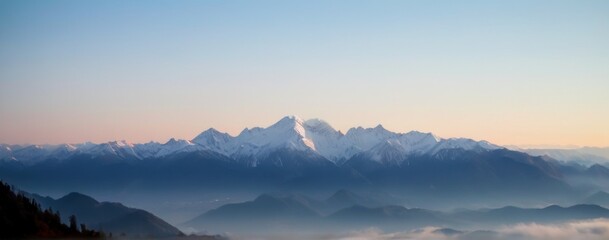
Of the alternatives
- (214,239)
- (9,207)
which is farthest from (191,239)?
(9,207)

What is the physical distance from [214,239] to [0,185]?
36.0 meters

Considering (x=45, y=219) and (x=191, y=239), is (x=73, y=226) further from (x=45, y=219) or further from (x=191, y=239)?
(x=191, y=239)

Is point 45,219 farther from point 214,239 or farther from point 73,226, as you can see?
point 214,239

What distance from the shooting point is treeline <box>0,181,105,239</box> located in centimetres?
11788

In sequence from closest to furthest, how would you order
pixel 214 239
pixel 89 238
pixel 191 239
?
pixel 89 238
pixel 214 239
pixel 191 239

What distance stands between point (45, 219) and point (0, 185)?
9522 mm

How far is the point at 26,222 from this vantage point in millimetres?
122375

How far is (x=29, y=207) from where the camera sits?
436 ft

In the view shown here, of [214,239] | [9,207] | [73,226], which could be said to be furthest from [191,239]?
[9,207]

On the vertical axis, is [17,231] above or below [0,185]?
below

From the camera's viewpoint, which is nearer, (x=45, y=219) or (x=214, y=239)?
(x=45, y=219)

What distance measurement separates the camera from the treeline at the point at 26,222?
11788 cm

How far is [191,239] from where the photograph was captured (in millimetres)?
164625

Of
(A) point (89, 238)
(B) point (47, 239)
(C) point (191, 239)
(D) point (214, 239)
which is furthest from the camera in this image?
(C) point (191, 239)
